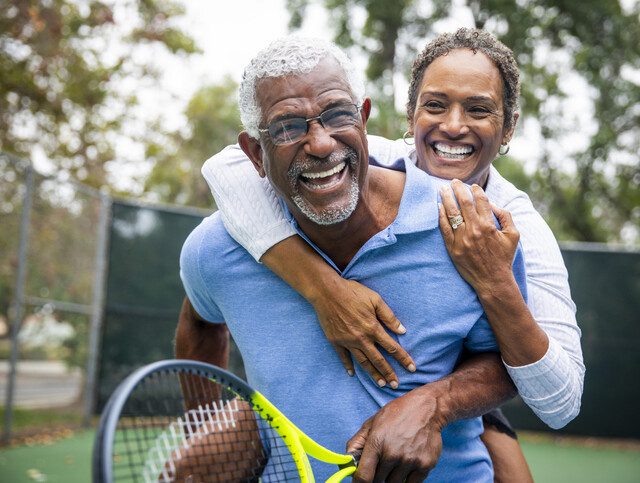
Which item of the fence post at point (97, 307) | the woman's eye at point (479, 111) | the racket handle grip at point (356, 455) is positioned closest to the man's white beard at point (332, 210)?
the racket handle grip at point (356, 455)

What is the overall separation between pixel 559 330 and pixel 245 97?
109 centimetres

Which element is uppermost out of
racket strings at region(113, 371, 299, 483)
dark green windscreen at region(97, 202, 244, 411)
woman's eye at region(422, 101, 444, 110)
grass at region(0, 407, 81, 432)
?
woman's eye at region(422, 101, 444, 110)

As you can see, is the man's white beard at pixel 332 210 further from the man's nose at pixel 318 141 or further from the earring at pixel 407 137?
the earring at pixel 407 137

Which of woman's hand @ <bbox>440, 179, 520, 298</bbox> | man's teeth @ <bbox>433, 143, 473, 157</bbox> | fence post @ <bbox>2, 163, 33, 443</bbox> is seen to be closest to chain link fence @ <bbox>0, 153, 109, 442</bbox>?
fence post @ <bbox>2, 163, 33, 443</bbox>

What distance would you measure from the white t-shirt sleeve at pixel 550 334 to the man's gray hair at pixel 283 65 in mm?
683

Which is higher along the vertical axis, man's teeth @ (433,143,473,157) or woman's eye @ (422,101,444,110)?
woman's eye @ (422,101,444,110)

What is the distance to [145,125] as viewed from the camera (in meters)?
14.3

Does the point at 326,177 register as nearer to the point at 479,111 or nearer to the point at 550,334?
the point at 550,334

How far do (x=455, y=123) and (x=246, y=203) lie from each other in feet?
3.03

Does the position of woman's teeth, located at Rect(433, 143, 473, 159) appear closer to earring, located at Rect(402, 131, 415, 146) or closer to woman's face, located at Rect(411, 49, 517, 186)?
woman's face, located at Rect(411, 49, 517, 186)

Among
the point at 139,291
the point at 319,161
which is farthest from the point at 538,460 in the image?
the point at 319,161

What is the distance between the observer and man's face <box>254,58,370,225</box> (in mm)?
2059

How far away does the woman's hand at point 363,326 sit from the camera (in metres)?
2.09

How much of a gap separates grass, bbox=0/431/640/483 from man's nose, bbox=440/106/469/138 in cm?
491
